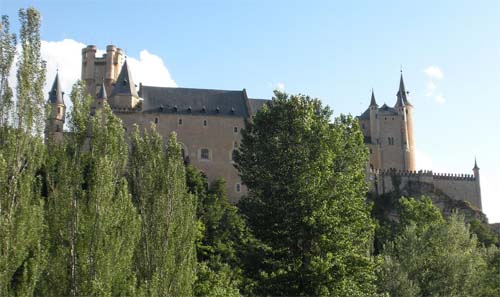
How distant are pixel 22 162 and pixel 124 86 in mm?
58639

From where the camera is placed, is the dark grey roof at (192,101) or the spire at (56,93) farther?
the dark grey roof at (192,101)

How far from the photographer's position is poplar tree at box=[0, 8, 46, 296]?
50.4ft

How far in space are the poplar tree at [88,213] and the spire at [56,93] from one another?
56240 millimetres

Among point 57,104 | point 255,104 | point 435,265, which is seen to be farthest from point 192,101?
point 435,265

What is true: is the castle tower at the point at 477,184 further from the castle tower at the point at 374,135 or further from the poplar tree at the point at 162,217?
the poplar tree at the point at 162,217

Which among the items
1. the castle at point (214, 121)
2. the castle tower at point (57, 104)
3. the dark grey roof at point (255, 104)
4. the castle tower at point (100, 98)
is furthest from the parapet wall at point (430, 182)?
the castle tower at point (57, 104)

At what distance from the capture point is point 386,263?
32.3m

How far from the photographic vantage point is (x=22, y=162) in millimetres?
16469

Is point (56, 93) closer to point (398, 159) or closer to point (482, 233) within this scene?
point (398, 159)

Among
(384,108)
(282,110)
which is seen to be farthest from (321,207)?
(384,108)

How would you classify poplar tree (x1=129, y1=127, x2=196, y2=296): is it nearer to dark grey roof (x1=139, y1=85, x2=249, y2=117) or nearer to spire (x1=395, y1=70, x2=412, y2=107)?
dark grey roof (x1=139, y1=85, x2=249, y2=117)

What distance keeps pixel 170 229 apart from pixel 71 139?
4398mm

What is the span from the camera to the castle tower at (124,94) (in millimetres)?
72500

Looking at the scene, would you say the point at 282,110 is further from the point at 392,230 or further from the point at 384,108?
the point at 384,108
